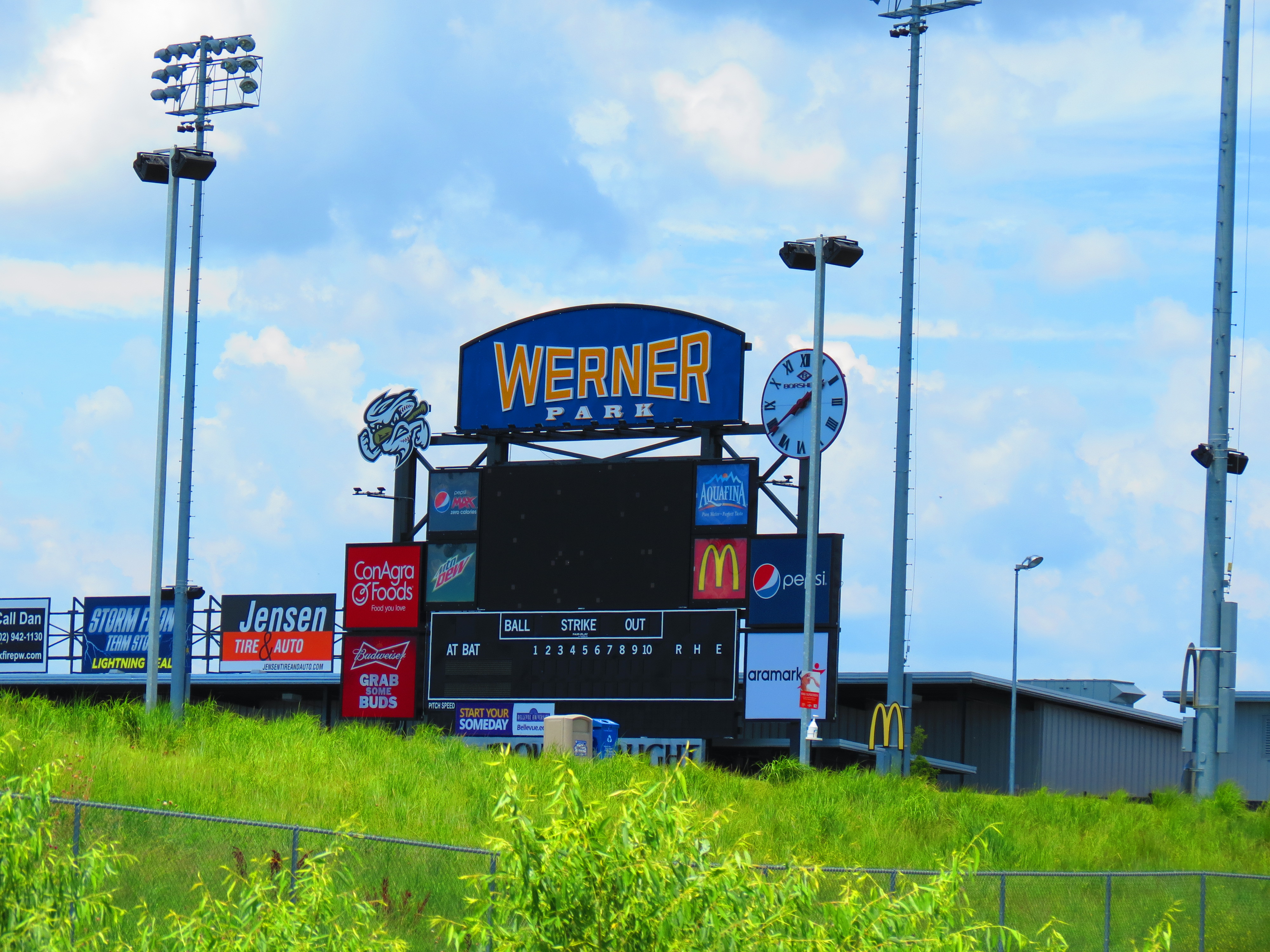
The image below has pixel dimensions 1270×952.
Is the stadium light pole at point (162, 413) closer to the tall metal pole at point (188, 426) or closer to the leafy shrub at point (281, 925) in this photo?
the tall metal pole at point (188, 426)

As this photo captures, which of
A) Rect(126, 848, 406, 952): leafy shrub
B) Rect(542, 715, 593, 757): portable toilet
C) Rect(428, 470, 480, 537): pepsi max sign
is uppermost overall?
Rect(428, 470, 480, 537): pepsi max sign

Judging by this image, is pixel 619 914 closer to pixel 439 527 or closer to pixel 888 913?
pixel 888 913

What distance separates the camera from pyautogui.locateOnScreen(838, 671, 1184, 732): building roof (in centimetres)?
4534

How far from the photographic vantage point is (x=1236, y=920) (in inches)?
726

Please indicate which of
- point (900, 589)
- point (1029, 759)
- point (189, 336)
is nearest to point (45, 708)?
point (189, 336)

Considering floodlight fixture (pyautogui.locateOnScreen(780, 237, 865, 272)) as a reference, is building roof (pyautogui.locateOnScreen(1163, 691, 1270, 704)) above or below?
below

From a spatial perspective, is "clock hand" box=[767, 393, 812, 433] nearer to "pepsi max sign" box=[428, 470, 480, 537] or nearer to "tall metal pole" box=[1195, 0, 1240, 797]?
"pepsi max sign" box=[428, 470, 480, 537]

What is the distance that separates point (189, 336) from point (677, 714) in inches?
507

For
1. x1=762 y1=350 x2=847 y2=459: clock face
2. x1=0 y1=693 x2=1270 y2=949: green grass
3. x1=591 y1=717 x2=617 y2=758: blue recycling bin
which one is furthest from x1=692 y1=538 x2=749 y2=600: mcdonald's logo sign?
x1=0 y1=693 x2=1270 y2=949: green grass

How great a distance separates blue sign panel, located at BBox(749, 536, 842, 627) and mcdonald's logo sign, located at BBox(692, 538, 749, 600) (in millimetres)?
195

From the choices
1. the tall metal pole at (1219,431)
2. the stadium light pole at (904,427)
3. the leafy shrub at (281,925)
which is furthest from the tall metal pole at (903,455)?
the leafy shrub at (281,925)

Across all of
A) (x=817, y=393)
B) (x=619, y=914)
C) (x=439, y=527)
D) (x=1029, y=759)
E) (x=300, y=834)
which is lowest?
(x=1029, y=759)

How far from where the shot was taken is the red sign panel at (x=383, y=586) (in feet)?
119

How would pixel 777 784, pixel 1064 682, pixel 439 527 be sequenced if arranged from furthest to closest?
pixel 1064 682
pixel 439 527
pixel 777 784
